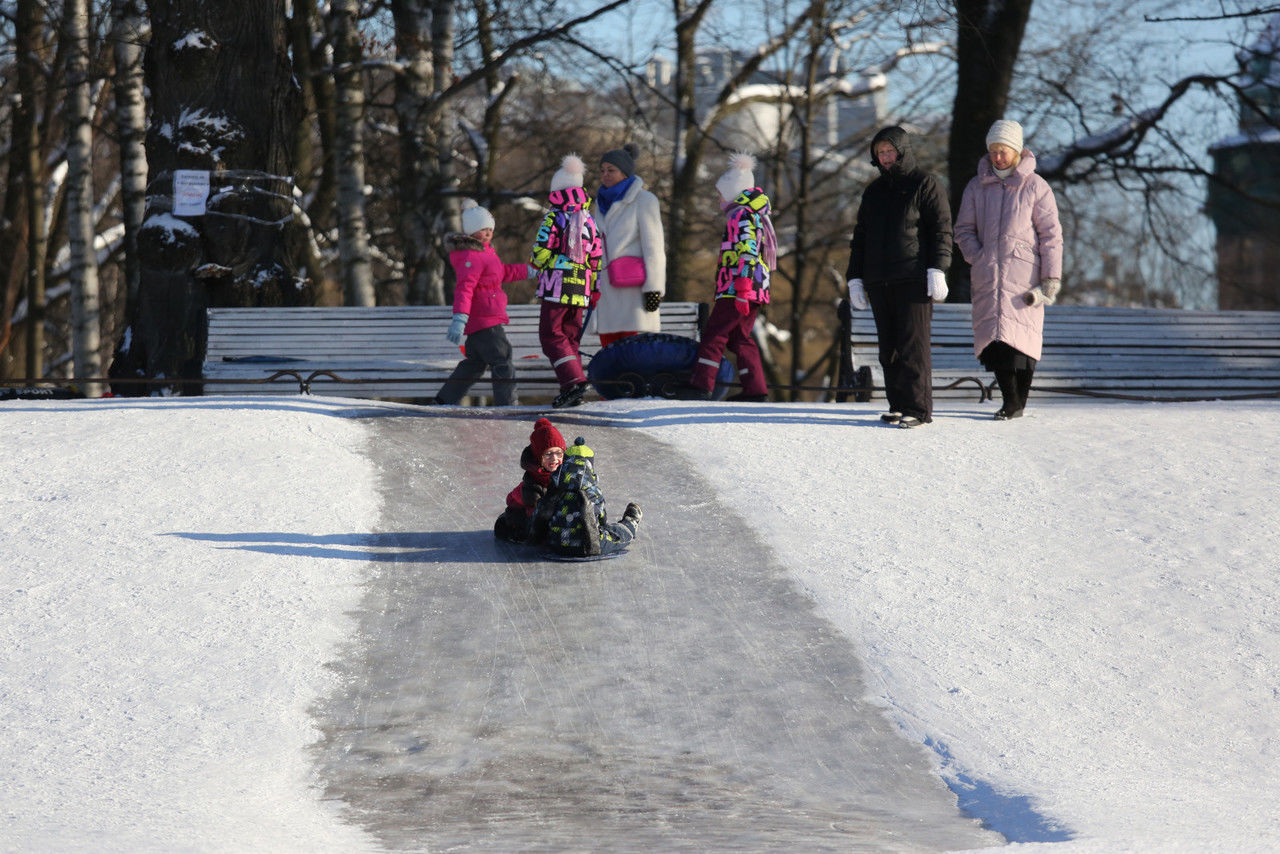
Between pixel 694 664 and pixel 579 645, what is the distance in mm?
494

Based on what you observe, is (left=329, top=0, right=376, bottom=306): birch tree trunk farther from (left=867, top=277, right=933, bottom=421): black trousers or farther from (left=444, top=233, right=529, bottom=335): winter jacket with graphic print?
(left=867, top=277, right=933, bottom=421): black trousers

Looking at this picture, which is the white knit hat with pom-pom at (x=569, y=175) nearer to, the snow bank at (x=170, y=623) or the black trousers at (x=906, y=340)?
the black trousers at (x=906, y=340)

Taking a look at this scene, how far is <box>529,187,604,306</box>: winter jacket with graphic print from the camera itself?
36.1ft

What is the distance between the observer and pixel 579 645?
20.5ft

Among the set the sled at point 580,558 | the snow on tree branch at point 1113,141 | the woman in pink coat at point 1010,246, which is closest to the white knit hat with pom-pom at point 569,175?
the woman in pink coat at point 1010,246

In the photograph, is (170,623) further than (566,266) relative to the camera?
No

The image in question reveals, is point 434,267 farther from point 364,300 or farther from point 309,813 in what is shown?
point 309,813

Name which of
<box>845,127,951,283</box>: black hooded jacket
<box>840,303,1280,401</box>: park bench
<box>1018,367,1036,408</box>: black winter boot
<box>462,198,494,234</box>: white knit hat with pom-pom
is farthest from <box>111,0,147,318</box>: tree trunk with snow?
<box>1018,367,1036,408</box>: black winter boot

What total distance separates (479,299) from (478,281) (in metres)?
0.13

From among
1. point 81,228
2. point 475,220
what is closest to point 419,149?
point 81,228

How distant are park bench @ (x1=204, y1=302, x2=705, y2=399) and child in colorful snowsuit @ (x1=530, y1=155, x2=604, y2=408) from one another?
140cm

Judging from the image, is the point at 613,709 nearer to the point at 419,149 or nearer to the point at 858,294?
the point at 858,294

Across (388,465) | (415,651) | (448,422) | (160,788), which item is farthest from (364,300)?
(160,788)

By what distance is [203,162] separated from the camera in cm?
1365
